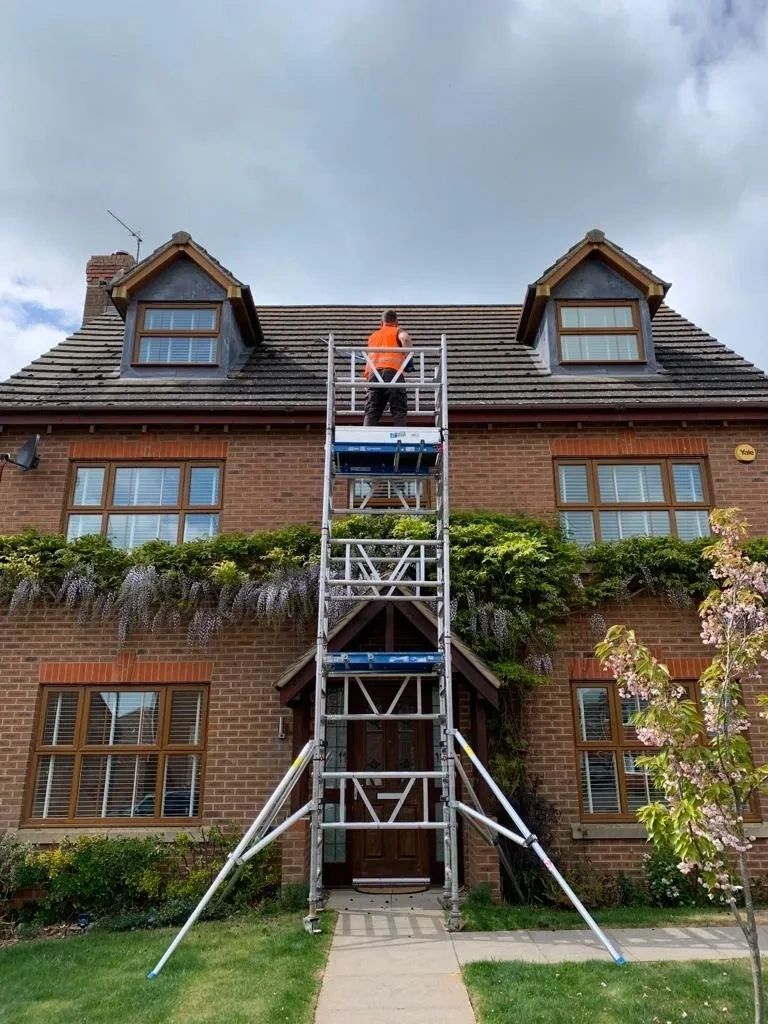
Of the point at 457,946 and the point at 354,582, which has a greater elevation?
the point at 354,582

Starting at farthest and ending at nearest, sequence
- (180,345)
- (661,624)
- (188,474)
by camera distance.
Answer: (180,345) → (188,474) → (661,624)

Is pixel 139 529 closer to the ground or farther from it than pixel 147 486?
closer to the ground

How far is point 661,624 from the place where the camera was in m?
9.58

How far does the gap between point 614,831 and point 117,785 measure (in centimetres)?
602

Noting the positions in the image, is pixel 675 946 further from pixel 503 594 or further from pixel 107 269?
pixel 107 269

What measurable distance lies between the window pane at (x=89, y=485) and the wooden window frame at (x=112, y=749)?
2594 millimetres

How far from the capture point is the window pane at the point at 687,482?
10484 millimetres

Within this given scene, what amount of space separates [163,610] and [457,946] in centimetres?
521

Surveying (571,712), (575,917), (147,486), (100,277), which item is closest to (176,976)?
(575,917)

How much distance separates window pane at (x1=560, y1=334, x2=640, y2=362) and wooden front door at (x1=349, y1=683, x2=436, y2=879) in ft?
20.2

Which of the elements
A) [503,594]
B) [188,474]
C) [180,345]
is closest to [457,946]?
[503,594]

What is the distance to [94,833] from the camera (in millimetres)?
8758

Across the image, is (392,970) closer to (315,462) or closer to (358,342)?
(315,462)

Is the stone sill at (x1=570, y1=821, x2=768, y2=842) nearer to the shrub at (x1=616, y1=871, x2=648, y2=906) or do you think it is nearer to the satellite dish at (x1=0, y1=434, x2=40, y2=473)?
the shrub at (x1=616, y1=871, x2=648, y2=906)
